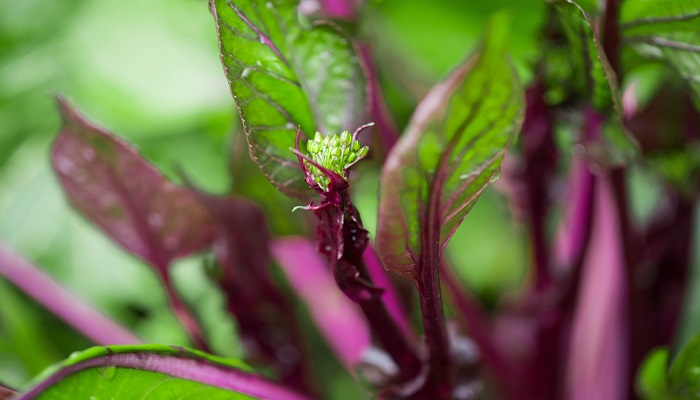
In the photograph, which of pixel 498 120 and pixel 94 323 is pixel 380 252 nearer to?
pixel 498 120

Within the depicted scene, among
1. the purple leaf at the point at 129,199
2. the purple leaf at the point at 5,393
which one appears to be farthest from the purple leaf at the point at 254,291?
the purple leaf at the point at 5,393

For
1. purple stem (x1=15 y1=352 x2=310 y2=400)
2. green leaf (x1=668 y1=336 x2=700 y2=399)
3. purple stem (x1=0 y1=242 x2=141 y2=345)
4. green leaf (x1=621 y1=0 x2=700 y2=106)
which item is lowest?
green leaf (x1=668 y1=336 x2=700 y2=399)

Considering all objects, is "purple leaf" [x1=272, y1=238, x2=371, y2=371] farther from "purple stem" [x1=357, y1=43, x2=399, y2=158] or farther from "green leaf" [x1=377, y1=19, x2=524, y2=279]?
"green leaf" [x1=377, y1=19, x2=524, y2=279]

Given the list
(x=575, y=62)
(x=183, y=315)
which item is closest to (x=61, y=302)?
(x=183, y=315)

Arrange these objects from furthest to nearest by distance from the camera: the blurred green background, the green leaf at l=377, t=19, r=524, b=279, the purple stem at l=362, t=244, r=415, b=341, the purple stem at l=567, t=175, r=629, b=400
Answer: the blurred green background < the purple stem at l=567, t=175, r=629, b=400 < the purple stem at l=362, t=244, r=415, b=341 < the green leaf at l=377, t=19, r=524, b=279

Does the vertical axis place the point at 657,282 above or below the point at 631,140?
below

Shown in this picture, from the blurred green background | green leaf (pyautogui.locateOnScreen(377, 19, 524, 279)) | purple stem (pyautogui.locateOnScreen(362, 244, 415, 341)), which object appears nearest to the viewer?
green leaf (pyautogui.locateOnScreen(377, 19, 524, 279))

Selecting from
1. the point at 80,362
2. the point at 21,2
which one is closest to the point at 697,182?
the point at 80,362

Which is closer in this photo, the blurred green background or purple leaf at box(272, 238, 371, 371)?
purple leaf at box(272, 238, 371, 371)

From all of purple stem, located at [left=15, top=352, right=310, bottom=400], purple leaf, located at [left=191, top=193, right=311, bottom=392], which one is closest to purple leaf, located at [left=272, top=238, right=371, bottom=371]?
purple leaf, located at [left=191, top=193, right=311, bottom=392]
